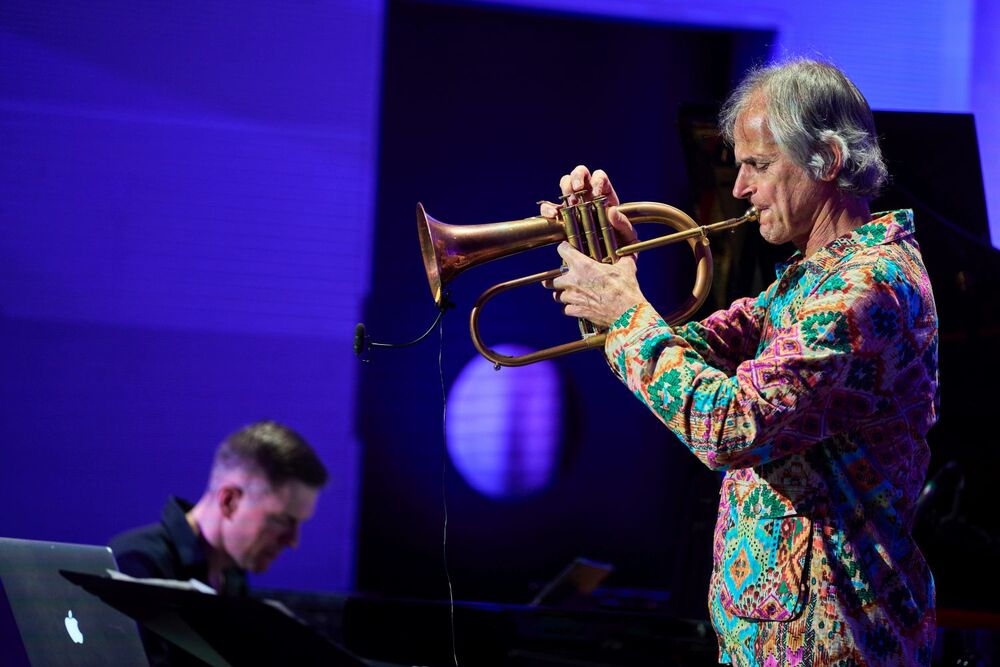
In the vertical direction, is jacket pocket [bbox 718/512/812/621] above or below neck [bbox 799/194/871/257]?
below

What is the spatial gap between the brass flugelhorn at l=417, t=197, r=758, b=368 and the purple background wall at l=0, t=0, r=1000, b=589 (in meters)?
2.63

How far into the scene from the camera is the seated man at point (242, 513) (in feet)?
10.2

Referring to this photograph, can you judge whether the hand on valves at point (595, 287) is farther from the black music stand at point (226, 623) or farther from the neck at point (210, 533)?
the neck at point (210, 533)

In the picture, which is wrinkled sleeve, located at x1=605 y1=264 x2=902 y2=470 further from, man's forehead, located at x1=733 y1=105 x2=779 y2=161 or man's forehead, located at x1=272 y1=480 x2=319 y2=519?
man's forehead, located at x1=272 y1=480 x2=319 y2=519

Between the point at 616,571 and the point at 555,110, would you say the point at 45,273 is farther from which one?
the point at 616,571

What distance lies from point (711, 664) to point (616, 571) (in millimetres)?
2783

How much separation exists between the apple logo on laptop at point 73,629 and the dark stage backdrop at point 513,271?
2.87 meters

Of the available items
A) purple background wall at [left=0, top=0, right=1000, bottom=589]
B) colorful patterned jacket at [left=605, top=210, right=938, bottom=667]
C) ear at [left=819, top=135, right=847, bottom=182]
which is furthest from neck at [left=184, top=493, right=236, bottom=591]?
ear at [left=819, top=135, right=847, bottom=182]

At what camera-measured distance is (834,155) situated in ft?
5.70

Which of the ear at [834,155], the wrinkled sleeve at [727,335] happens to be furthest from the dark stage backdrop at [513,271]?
the ear at [834,155]

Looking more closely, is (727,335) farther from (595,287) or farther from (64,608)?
(64,608)

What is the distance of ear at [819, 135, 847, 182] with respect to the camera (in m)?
1.73

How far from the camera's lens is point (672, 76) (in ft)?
17.7

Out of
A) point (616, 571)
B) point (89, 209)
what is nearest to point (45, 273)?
point (89, 209)
